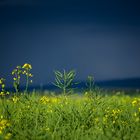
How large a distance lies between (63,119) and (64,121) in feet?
0.47

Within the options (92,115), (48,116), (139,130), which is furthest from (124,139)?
(48,116)

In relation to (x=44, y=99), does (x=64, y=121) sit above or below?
below

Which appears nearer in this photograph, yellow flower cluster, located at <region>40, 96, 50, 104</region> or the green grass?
the green grass

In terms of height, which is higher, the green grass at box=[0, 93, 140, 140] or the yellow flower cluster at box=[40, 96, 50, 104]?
the yellow flower cluster at box=[40, 96, 50, 104]

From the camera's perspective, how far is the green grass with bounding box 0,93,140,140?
5.58 metres

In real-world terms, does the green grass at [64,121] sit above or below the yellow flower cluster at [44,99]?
below

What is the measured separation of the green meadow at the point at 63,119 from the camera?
220 inches

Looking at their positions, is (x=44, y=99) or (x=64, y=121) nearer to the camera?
(x=64, y=121)

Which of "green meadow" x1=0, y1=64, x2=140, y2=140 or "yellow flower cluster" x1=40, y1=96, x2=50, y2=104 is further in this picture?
"yellow flower cluster" x1=40, y1=96, x2=50, y2=104

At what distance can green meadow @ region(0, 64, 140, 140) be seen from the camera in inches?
220

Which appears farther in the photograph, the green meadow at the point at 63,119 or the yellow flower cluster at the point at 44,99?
the yellow flower cluster at the point at 44,99

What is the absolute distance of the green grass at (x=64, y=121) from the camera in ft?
18.3

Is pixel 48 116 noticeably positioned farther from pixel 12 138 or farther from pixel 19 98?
pixel 12 138

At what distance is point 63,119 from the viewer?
677 cm
